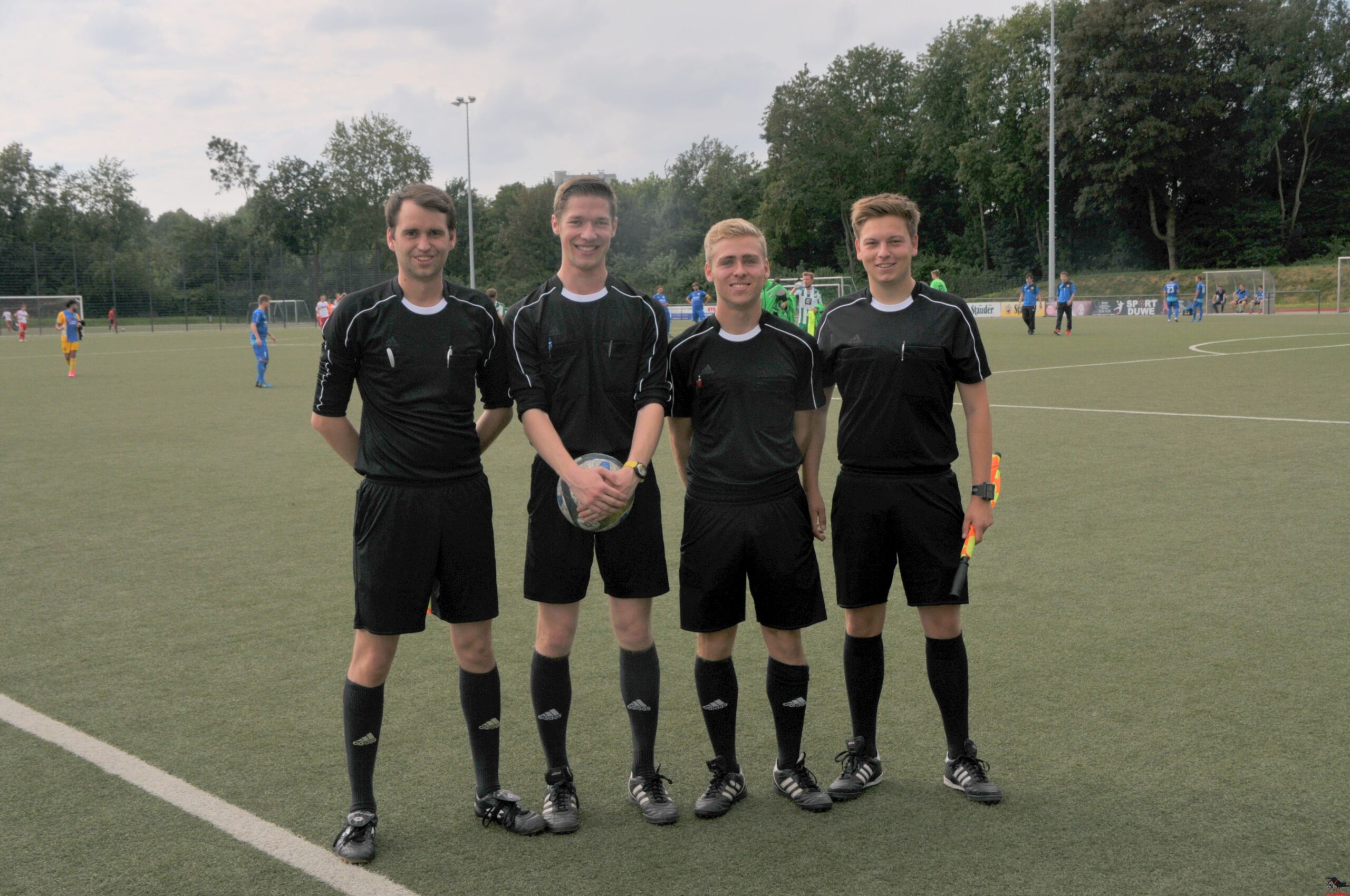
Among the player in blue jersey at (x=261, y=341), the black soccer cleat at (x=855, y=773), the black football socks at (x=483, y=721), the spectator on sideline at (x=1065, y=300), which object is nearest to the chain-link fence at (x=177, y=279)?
the player in blue jersey at (x=261, y=341)

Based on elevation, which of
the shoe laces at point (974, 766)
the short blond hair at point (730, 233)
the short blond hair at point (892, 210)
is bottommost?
the shoe laces at point (974, 766)

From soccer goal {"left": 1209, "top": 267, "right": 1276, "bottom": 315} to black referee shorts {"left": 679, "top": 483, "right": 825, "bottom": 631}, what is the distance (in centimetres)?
5380

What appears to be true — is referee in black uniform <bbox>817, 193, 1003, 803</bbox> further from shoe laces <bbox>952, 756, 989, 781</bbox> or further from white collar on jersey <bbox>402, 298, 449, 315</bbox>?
white collar on jersey <bbox>402, 298, 449, 315</bbox>

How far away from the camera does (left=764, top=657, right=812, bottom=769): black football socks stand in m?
3.75

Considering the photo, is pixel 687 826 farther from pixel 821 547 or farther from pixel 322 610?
pixel 821 547

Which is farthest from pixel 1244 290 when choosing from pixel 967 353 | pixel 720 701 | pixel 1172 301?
pixel 720 701

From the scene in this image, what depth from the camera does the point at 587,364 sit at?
3602 mm

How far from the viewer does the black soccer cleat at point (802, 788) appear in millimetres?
3658

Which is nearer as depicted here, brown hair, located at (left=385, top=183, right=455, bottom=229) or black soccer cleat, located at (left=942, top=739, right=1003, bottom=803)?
brown hair, located at (left=385, top=183, right=455, bottom=229)

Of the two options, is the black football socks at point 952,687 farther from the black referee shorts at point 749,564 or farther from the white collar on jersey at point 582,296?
the white collar on jersey at point 582,296

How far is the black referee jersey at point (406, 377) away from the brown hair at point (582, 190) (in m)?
0.48

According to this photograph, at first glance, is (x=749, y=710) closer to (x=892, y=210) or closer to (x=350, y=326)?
(x=892, y=210)

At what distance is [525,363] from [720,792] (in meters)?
Result: 1.56

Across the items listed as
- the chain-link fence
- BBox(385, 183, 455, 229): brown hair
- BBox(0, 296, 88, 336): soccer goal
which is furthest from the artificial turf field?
BBox(0, 296, 88, 336): soccer goal
